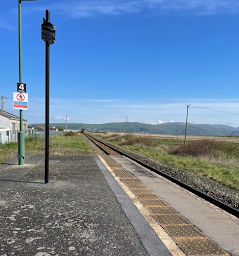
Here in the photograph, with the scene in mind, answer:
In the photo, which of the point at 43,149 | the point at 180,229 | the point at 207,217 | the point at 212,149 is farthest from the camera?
the point at 43,149

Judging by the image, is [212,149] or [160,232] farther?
[212,149]

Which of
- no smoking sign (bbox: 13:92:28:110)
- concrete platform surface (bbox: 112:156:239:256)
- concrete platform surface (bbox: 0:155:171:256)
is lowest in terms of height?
concrete platform surface (bbox: 112:156:239:256)

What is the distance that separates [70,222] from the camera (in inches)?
159

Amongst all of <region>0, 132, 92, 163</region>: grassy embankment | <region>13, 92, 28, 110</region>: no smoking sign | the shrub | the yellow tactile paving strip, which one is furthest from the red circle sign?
the shrub

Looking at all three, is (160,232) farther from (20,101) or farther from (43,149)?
(43,149)

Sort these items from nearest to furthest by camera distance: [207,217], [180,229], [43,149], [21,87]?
[180,229]
[207,217]
[21,87]
[43,149]

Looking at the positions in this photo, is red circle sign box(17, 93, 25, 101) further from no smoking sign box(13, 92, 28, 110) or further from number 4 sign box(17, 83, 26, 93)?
number 4 sign box(17, 83, 26, 93)

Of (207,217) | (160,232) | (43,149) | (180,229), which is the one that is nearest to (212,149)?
(43,149)

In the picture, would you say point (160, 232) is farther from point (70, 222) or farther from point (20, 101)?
point (20, 101)

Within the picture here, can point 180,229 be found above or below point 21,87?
below

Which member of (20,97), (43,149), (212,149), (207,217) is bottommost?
(43,149)

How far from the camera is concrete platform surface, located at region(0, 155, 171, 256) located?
10.4 ft

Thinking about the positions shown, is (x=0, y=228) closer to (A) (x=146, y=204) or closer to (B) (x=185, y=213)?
(A) (x=146, y=204)

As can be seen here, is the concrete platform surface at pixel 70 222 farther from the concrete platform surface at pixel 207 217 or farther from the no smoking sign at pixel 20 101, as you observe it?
the no smoking sign at pixel 20 101
